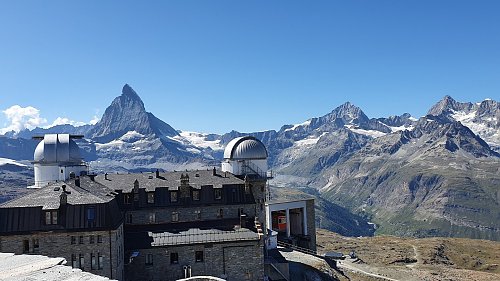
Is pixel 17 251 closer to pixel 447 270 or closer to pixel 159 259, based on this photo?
pixel 159 259

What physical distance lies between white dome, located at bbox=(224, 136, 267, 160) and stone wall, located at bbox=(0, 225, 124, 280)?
95.7ft

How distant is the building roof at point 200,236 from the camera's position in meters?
57.0

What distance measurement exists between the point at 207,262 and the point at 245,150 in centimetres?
2351

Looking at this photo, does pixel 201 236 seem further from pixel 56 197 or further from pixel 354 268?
pixel 354 268

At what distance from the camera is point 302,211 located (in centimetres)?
9019

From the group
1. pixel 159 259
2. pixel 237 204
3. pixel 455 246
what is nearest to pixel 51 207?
pixel 159 259

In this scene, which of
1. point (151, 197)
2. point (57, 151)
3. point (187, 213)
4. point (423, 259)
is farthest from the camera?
point (423, 259)

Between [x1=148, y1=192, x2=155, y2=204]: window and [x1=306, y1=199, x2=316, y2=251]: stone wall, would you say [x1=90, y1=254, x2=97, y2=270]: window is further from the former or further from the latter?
[x1=306, y1=199, x2=316, y2=251]: stone wall

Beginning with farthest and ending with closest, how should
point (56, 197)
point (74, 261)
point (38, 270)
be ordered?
point (56, 197) → point (74, 261) → point (38, 270)

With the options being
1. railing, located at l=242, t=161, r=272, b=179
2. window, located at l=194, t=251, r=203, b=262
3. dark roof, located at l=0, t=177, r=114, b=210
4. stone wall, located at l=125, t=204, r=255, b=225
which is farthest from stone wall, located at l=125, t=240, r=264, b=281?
railing, located at l=242, t=161, r=272, b=179

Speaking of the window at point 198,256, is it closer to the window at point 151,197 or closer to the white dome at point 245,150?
the window at point 151,197

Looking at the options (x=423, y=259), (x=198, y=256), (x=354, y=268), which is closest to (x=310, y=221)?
(x=354, y=268)

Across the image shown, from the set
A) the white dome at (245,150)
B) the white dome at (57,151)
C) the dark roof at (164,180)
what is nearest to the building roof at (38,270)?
the dark roof at (164,180)

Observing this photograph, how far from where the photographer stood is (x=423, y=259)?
12094cm
